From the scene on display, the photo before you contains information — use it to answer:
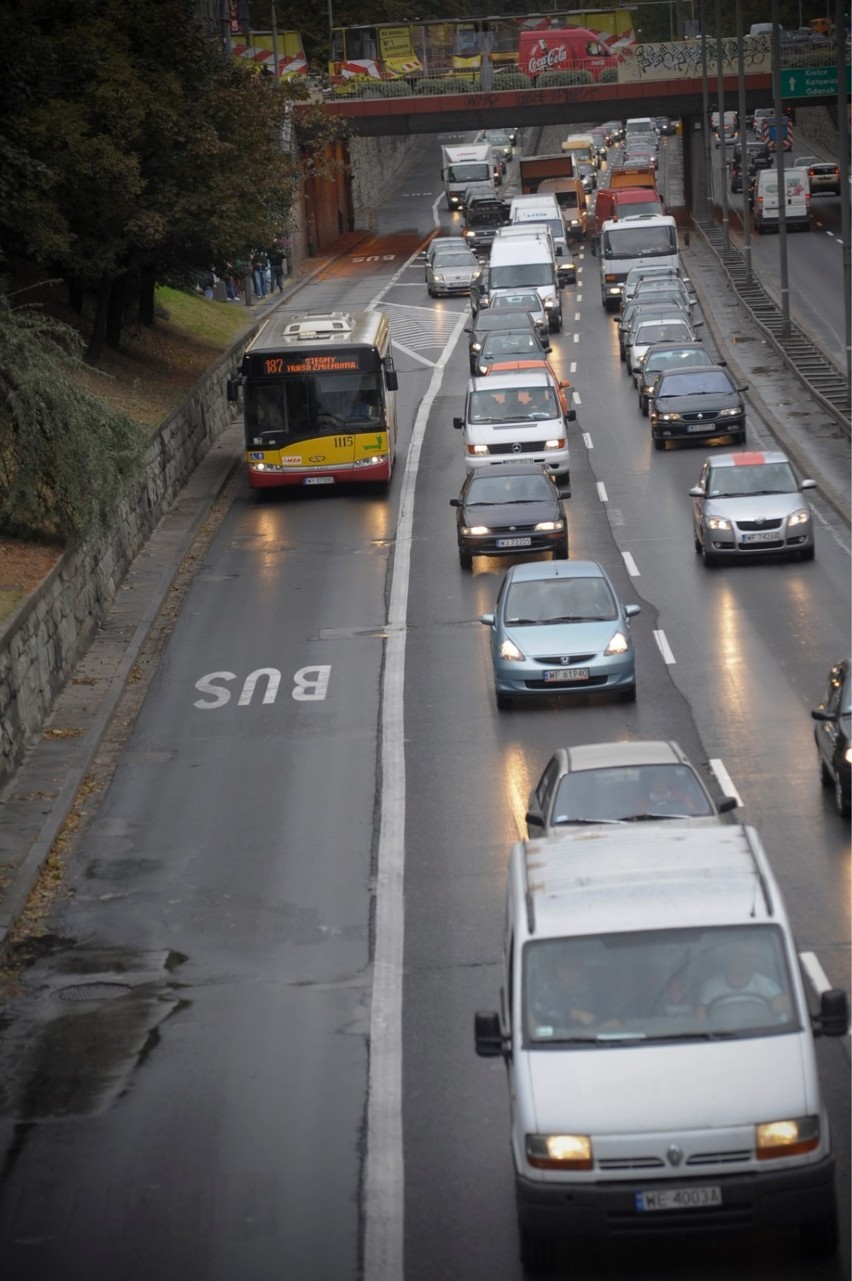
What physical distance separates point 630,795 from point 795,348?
122 ft

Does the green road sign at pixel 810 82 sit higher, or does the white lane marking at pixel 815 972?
the green road sign at pixel 810 82

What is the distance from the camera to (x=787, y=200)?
75.1 metres

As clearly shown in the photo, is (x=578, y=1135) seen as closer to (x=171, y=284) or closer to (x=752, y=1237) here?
(x=752, y=1237)

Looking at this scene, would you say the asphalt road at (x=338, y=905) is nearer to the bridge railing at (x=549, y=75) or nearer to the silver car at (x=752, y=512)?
the silver car at (x=752, y=512)

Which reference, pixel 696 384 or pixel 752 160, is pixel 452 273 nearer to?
pixel 696 384

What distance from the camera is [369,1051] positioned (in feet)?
42.7

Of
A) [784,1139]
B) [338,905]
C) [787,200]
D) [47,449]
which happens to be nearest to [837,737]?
[338,905]

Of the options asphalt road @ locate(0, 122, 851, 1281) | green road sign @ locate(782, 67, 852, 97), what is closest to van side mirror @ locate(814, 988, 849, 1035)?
asphalt road @ locate(0, 122, 851, 1281)

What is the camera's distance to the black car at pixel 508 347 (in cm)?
4722

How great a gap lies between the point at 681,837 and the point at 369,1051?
311 cm

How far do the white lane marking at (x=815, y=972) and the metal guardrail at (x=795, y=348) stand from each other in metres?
25.9

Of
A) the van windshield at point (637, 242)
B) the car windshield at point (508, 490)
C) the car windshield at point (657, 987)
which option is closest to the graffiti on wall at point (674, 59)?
the van windshield at point (637, 242)

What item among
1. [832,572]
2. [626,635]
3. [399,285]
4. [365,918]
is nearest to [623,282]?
[399,285]

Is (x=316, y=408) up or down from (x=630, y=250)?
down
